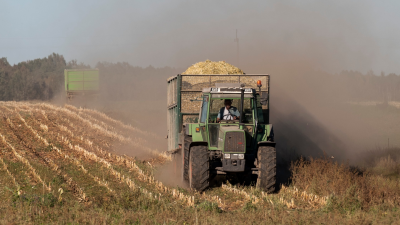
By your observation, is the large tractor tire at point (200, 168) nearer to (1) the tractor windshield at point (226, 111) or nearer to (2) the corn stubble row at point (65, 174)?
(1) the tractor windshield at point (226, 111)

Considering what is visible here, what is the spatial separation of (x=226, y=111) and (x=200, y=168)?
1.67m

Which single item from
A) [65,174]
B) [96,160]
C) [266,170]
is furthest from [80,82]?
[266,170]

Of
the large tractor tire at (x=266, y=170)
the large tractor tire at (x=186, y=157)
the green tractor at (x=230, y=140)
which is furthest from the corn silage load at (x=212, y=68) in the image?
the large tractor tire at (x=266, y=170)

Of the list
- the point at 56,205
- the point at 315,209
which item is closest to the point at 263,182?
the point at 315,209

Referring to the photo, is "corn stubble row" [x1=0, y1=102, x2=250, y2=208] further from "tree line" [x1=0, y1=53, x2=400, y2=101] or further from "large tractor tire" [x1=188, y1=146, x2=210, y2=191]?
"tree line" [x1=0, y1=53, x2=400, y2=101]

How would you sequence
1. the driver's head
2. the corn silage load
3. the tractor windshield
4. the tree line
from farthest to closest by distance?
the tree line, the corn silage load, the driver's head, the tractor windshield

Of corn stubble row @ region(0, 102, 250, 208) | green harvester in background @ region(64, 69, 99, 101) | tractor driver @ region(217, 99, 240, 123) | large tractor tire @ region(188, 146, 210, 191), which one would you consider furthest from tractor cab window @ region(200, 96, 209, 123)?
green harvester in background @ region(64, 69, 99, 101)

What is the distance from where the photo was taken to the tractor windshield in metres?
11.1

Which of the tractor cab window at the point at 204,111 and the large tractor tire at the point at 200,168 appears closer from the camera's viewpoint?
the large tractor tire at the point at 200,168

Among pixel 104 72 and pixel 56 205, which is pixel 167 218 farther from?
pixel 104 72

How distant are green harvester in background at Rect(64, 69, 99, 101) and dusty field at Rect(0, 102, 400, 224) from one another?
72.8 ft

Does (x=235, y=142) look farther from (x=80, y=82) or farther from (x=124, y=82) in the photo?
(x=124, y=82)

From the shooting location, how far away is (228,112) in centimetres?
1118

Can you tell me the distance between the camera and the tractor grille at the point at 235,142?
10203 mm
